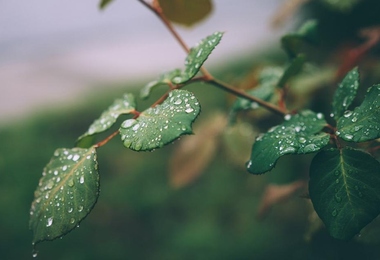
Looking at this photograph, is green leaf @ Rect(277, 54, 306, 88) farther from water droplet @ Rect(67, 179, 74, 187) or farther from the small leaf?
water droplet @ Rect(67, 179, 74, 187)

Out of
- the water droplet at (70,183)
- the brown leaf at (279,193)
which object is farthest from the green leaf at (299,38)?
the water droplet at (70,183)

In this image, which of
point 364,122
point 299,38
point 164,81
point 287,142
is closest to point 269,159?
point 287,142

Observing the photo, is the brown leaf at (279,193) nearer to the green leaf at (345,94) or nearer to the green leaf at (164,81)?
the green leaf at (345,94)

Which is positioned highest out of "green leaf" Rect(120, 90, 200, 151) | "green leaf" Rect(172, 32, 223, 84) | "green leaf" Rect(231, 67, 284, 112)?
"green leaf" Rect(120, 90, 200, 151)

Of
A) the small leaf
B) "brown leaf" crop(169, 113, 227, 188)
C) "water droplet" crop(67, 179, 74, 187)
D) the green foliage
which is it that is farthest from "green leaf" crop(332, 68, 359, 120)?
"brown leaf" crop(169, 113, 227, 188)

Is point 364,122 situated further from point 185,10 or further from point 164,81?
point 185,10

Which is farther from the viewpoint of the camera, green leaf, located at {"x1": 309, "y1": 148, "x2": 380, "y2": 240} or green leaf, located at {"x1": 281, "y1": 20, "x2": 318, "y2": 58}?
green leaf, located at {"x1": 281, "y1": 20, "x2": 318, "y2": 58}

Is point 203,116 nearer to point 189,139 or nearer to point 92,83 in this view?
point 189,139
